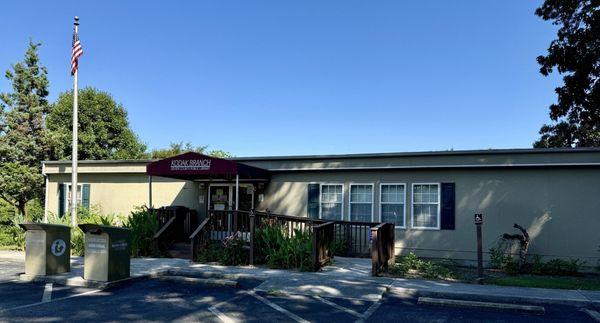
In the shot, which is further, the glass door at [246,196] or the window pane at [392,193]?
the glass door at [246,196]

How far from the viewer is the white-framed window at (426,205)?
13672 mm

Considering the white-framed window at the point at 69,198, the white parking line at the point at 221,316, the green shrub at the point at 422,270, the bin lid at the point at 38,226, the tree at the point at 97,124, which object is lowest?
the white parking line at the point at 221,316

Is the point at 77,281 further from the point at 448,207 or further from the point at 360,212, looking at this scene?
→ the point at 448,207

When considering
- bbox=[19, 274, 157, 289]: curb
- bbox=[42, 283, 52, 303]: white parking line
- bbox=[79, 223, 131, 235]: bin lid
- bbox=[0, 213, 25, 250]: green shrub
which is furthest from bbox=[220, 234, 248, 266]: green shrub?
bbox=[0, 213, 25, 250]: green shrub

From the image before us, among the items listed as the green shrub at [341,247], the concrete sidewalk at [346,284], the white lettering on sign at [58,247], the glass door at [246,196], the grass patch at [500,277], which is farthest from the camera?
the glass door at [246,196]

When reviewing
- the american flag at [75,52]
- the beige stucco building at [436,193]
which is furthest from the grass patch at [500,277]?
the american flag at [75,52]

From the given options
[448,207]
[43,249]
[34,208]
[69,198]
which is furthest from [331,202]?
[34,208]

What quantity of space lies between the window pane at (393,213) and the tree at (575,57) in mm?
8696

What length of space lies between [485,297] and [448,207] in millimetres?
5344

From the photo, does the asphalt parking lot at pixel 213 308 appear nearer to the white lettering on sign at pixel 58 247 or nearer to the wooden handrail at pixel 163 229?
the white lettering on sign at pixel 58 247

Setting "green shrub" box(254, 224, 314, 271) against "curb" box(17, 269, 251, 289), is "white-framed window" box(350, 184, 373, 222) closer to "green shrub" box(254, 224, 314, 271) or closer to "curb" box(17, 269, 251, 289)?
"green shrub" box(254, 224, 314, 271)

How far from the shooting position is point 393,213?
1423 centimetres

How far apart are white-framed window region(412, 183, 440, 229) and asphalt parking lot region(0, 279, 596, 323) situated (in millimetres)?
5597

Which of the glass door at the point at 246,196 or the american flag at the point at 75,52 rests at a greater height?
the american flag at the point at 75,52
